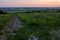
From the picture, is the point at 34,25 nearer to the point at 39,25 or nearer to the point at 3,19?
the point at 39,25

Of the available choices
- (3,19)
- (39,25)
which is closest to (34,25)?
(39,25)

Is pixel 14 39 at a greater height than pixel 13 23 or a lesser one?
lesser

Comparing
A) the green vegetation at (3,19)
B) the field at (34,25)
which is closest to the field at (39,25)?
the field at (34,25)

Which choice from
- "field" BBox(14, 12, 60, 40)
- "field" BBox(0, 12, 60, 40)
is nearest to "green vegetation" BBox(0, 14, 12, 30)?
"field" BBox(0, 12, 60, 40)

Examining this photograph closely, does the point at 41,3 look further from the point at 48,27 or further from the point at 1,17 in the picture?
the point at 1,17

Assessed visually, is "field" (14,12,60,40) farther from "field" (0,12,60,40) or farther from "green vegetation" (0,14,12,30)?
"green vegetation" (0,14,12,30)

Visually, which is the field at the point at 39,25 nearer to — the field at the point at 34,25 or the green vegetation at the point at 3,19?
the field at the point at 34,25

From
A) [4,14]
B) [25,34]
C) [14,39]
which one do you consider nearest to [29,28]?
[25,34]

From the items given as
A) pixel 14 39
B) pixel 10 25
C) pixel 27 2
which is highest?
pixel 27 2

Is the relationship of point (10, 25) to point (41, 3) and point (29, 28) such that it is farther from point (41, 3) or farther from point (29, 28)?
point (41, 3)
